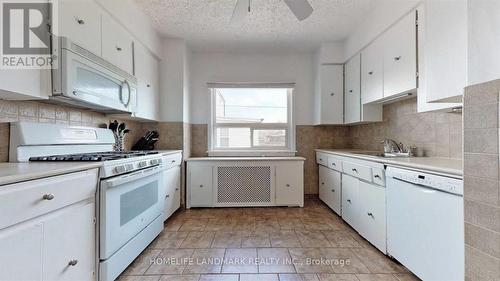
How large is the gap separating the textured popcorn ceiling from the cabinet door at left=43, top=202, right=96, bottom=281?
2005 millimetres

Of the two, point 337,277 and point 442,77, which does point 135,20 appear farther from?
point 337,277

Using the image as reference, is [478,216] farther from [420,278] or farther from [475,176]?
[420,278]

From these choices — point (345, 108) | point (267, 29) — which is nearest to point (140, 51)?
point (267, 29)

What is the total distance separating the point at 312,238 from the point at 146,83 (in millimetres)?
2612

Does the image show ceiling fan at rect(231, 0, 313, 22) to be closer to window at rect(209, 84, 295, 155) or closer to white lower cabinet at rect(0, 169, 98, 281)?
white lower cabinet at rect(0, 169, 98, 281)

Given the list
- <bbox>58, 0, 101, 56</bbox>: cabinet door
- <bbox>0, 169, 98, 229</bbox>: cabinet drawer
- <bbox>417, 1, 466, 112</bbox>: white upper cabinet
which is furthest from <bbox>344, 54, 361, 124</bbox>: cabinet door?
<bbox>0, 169, 98, 229</bbox>: cabinet drawer

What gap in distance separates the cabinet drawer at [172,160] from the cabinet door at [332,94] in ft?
7.12

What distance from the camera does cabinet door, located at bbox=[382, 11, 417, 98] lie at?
216cm

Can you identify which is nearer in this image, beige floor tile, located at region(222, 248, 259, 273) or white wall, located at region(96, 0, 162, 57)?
beige floor tile, located at region(222, 248, 259, 273)

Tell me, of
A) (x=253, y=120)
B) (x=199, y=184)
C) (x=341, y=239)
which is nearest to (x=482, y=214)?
(x=341, y=239)

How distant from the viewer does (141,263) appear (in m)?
1.97

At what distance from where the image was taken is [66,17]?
164 cm

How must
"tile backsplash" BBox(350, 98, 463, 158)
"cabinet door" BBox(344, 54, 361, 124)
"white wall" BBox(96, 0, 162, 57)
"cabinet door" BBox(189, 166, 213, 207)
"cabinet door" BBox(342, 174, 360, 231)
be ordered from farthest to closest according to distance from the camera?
"cabinet door" BBox(189, 166, 213, 207)
"cabinet door" BBox(344, 54, 361, 124)
"cabinet door" BBox(342, 174, 360, 231)
"white wall" BBox(96, 0, 162, 57)
"tile backsplash" BBox(350, 98, 463, 158)

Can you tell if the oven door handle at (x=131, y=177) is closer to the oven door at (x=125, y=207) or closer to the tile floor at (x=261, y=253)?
the oven door at (x=125, y=207)
